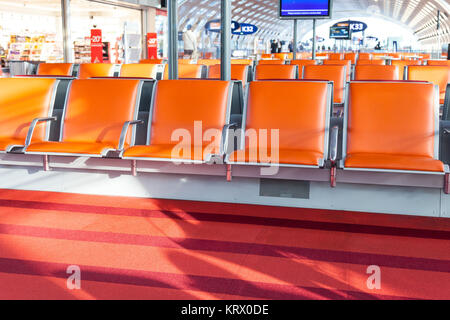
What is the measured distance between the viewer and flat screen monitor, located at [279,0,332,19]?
9.55 m

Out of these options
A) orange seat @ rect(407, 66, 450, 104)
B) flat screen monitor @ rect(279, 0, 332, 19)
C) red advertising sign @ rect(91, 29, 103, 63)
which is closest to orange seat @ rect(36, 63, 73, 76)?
flat screen monitor @ rect(279, 0, 332, 19)

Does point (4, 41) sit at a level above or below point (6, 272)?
above

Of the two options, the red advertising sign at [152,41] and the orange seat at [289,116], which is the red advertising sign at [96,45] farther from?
the orange seat at [289,116]

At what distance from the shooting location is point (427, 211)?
384cm

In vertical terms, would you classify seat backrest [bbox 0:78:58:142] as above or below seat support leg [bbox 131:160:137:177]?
above

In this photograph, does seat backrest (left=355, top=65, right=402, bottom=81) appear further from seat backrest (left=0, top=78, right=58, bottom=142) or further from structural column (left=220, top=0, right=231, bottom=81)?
seat backrest (left=0, top=78, right=58, bottom=142)

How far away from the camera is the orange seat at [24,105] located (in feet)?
15.1

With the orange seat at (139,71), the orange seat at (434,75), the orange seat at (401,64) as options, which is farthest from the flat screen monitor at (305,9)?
the orange seat at (434,75)

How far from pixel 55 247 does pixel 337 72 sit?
478 centimetres

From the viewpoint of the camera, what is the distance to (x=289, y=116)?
412 cm

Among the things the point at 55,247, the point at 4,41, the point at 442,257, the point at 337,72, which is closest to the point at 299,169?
the point at 442,257

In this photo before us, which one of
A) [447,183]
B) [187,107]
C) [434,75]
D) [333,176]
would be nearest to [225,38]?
[187,107]
